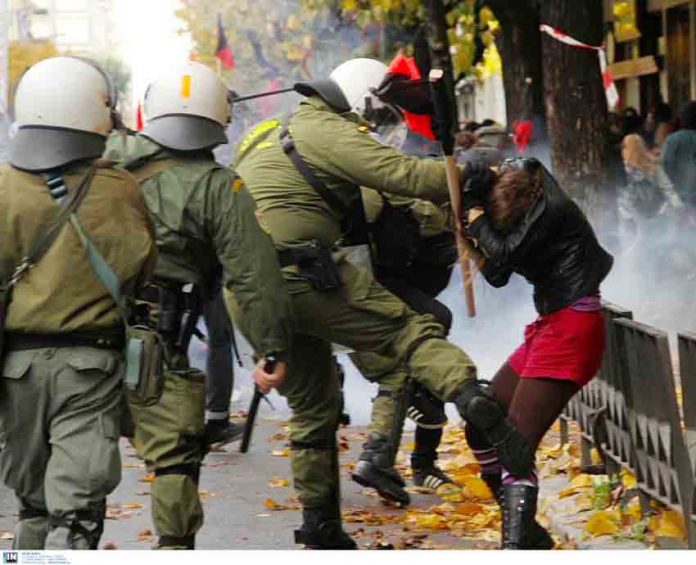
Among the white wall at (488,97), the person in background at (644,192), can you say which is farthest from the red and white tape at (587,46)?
the white wall at (488,97)

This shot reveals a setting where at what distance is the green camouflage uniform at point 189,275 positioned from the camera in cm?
654

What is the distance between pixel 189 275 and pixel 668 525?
1.74 meters

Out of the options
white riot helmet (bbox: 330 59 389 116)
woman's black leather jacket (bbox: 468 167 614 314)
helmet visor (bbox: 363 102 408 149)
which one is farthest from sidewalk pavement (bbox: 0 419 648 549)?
white riot helmet (bbox: 330 59 389 116)

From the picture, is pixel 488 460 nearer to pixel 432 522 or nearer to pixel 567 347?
pixel 567 347

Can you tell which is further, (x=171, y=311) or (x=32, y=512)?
(x=171, y=311)

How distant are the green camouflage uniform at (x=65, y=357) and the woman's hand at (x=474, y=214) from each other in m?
1.32

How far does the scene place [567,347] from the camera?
6949 mm

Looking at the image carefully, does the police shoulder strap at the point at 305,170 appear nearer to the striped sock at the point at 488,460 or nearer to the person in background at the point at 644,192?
the striped sock at the point at 488,460

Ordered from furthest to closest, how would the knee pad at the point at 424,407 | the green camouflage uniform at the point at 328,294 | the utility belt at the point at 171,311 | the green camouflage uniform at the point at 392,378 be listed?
the knee pad at the point at 424,407
the green camouflage uniform at the point at 392,378
the green camouflage uniform at the point at 328,294
the utility belt at the point at 171,311

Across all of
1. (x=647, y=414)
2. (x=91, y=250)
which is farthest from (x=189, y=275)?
(x=647, y=414)

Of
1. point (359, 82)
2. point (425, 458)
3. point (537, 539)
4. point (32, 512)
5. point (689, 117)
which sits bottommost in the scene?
point (425, 458)

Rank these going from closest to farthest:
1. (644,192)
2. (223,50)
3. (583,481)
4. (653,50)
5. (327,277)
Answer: (327,277) → (583,481) → (223,50) → (644,192) → (653,50)

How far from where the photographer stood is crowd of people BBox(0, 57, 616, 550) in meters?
6.05

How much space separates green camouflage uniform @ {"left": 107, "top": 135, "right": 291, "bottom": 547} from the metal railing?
119 cm
